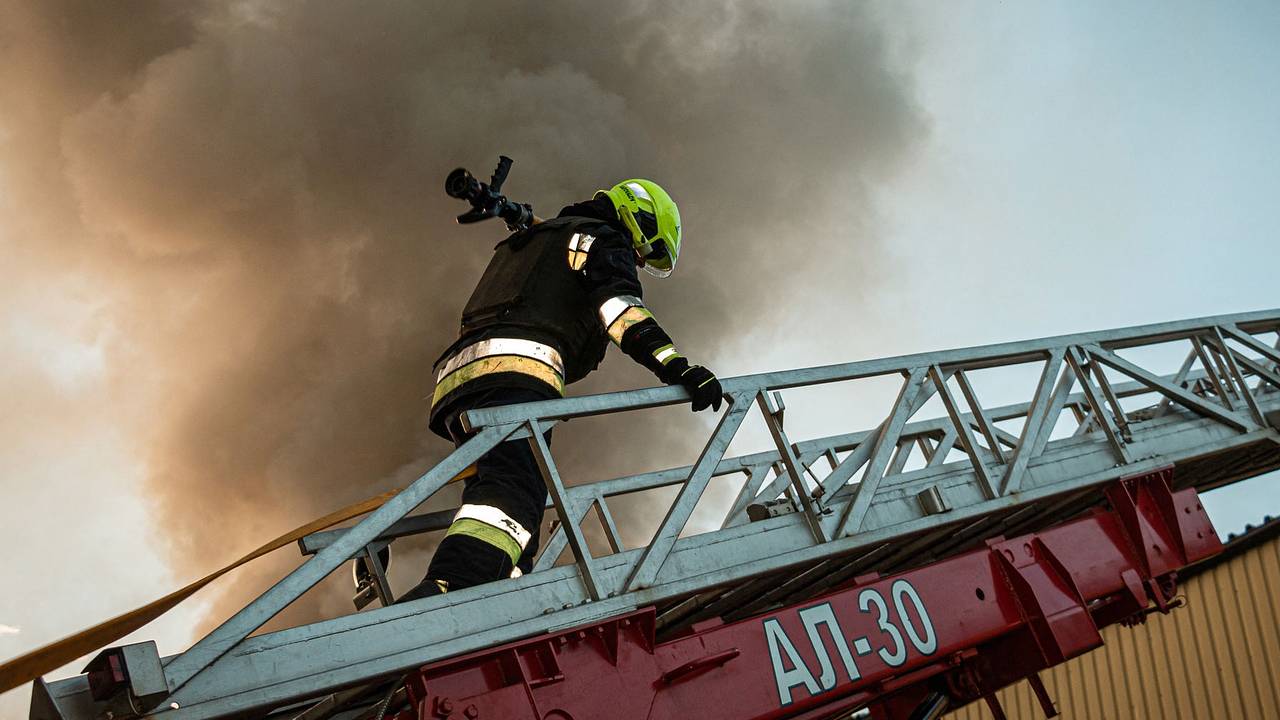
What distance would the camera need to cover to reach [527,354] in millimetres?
3805

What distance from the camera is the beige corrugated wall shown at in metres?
9.64

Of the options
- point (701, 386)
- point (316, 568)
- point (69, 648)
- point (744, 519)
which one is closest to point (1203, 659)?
point (744, 519)

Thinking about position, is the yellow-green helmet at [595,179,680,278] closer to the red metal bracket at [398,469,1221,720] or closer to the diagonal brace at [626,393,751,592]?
the diagonal brace at [626,393,751,592]

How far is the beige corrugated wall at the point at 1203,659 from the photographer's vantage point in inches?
380

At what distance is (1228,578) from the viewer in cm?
1025

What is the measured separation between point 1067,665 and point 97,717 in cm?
1177

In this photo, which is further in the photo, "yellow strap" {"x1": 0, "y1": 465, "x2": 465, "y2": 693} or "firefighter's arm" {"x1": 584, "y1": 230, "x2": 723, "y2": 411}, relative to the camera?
"firefighter's arm" {"x1": 584, "y1": 230, "x2": 723, "y2": 411}

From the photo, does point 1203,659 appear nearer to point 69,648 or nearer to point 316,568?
point 316,568

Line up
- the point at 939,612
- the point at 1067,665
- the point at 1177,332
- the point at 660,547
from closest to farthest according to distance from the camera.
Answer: the point at 660,547 < the point at 939,612 < the point at 1177,332 < the point at 1067,665

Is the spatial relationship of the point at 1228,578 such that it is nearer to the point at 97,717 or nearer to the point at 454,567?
the point at 454,567

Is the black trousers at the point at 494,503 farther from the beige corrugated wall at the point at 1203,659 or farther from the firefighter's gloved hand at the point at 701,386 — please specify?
the beige corrugated wall at the point at 1203,659

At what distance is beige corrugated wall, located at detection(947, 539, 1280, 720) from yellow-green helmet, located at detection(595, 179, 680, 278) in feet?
23.3

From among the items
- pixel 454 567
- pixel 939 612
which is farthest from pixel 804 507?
pixel 454 567

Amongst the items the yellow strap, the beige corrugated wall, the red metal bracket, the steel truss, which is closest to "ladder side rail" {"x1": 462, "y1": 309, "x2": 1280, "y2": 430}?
the steel truss
